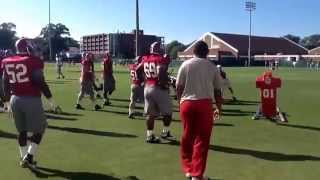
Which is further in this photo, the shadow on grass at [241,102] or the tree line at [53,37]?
the tree line at [53,37]

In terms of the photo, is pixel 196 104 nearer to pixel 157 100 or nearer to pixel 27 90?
pixel 27 90

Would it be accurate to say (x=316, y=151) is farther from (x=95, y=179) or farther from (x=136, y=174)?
(x=95, y=179)

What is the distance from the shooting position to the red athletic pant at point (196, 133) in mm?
8070

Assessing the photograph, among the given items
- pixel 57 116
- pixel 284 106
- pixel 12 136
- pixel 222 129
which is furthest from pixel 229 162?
pixel 284 106

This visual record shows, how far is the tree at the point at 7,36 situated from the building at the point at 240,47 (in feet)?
162

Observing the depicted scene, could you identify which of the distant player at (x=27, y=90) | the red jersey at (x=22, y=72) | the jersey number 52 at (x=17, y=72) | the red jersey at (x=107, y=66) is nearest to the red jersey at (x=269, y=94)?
the red jersey at (x=107, y=66)

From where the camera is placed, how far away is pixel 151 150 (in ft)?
35.9

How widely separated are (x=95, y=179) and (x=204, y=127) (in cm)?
185

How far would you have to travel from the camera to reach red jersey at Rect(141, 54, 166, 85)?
1148cm

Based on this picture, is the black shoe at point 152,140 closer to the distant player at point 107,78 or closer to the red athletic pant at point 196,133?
the red athletic pant at point 196,133

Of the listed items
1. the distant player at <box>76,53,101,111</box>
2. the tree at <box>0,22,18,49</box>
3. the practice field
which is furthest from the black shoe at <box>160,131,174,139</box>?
the tree at <box>0,22,18,49</box>

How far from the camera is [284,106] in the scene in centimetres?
1998

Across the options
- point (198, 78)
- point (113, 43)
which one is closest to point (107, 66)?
point (198, 78)

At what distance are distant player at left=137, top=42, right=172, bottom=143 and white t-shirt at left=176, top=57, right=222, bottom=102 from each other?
10.3 feet
